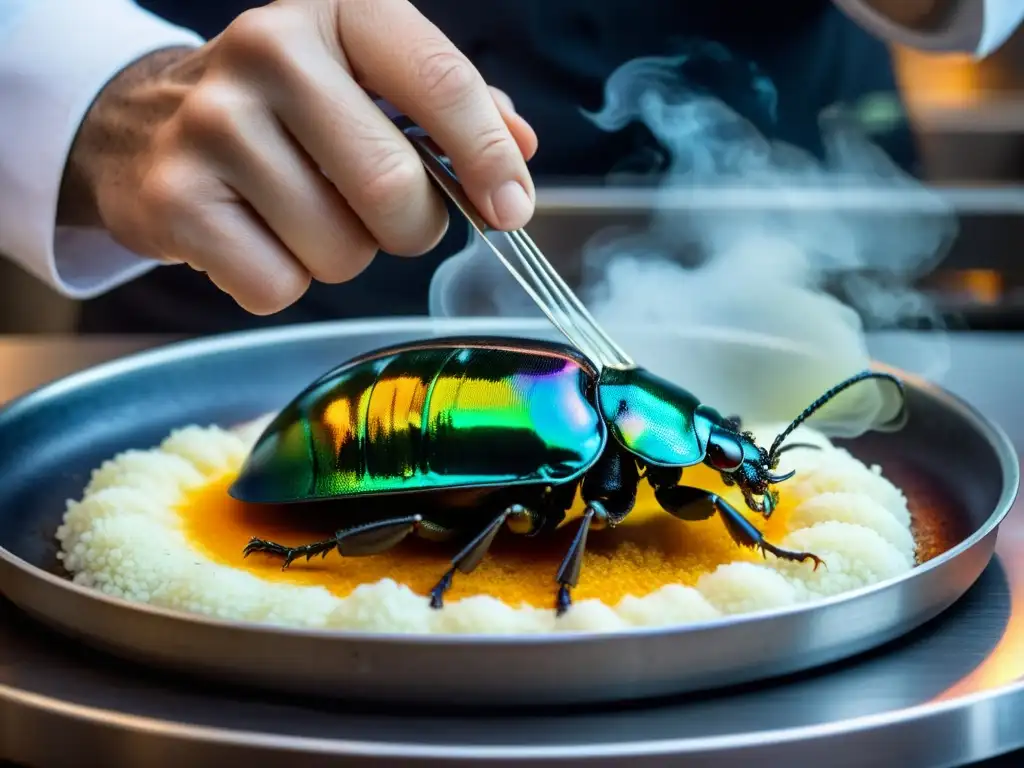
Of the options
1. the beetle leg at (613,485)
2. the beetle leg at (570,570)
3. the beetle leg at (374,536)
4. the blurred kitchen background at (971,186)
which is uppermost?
the beetle leg at (374,536)

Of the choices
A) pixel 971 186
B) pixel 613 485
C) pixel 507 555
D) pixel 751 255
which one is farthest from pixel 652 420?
pixel 971 186

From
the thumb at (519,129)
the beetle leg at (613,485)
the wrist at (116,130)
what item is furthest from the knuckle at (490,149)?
the wrist at (116,130)

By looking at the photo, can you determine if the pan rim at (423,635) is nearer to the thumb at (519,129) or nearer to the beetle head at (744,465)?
the beetle head at (744,465)

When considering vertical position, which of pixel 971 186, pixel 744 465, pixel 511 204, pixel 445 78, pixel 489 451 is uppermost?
pixel 445 78

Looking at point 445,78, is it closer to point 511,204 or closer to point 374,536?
point 511,204

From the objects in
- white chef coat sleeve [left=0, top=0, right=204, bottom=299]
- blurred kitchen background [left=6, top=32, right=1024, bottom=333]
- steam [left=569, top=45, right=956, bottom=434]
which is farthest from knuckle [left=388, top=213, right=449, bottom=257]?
blurred kitchen background [left=6, top=32, right=1024, bottom=333]

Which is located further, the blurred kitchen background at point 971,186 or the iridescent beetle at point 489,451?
the blurred kitchen background at point 971,186

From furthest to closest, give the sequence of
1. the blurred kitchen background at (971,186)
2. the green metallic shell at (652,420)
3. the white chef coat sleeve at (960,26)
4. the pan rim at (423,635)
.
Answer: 1. the blurred kitchen background at (971,186)
2. the white chef coat sleeve at (960,26)
3. the green metallic shell at (652,420)
4. the pan rim at (423,635)

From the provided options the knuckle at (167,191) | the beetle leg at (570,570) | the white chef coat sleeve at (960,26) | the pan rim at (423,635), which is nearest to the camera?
the pan rim at (423,635)
